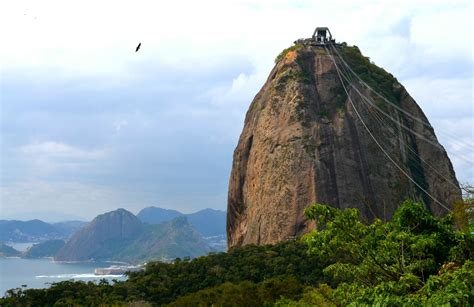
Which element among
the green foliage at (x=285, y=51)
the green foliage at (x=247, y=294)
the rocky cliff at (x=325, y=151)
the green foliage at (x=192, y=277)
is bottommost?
the green foliage at (x=247, y=294)

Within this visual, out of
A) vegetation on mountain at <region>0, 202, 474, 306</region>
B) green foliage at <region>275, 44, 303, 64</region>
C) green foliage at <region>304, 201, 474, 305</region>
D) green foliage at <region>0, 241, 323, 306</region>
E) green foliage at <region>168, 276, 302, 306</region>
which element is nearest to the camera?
vegetation on mountain at <region>0, 202, 474, 306</region>

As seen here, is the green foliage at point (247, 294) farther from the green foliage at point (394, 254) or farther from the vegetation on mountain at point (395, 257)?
the green foliage at point (394, 254)

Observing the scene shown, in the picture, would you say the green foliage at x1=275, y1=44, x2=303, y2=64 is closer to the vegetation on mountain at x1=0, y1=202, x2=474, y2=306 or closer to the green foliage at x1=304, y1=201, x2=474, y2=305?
the vegetation on mountain at x1=0, y1=202, x2=474, y2=306

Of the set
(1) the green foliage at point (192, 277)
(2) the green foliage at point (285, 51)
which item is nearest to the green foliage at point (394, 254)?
(1) the green foliage at point (192, 277)

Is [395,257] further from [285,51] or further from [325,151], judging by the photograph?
[285,51]

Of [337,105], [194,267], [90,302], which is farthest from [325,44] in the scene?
[90,302]

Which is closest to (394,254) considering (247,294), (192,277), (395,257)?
(395,257)

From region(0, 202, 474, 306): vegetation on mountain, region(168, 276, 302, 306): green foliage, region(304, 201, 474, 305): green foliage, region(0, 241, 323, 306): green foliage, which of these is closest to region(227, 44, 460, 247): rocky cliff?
region(0, 241, 323, 306): green foliage

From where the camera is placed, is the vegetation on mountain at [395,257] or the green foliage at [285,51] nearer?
the vegetation on mountain at [395,257]
